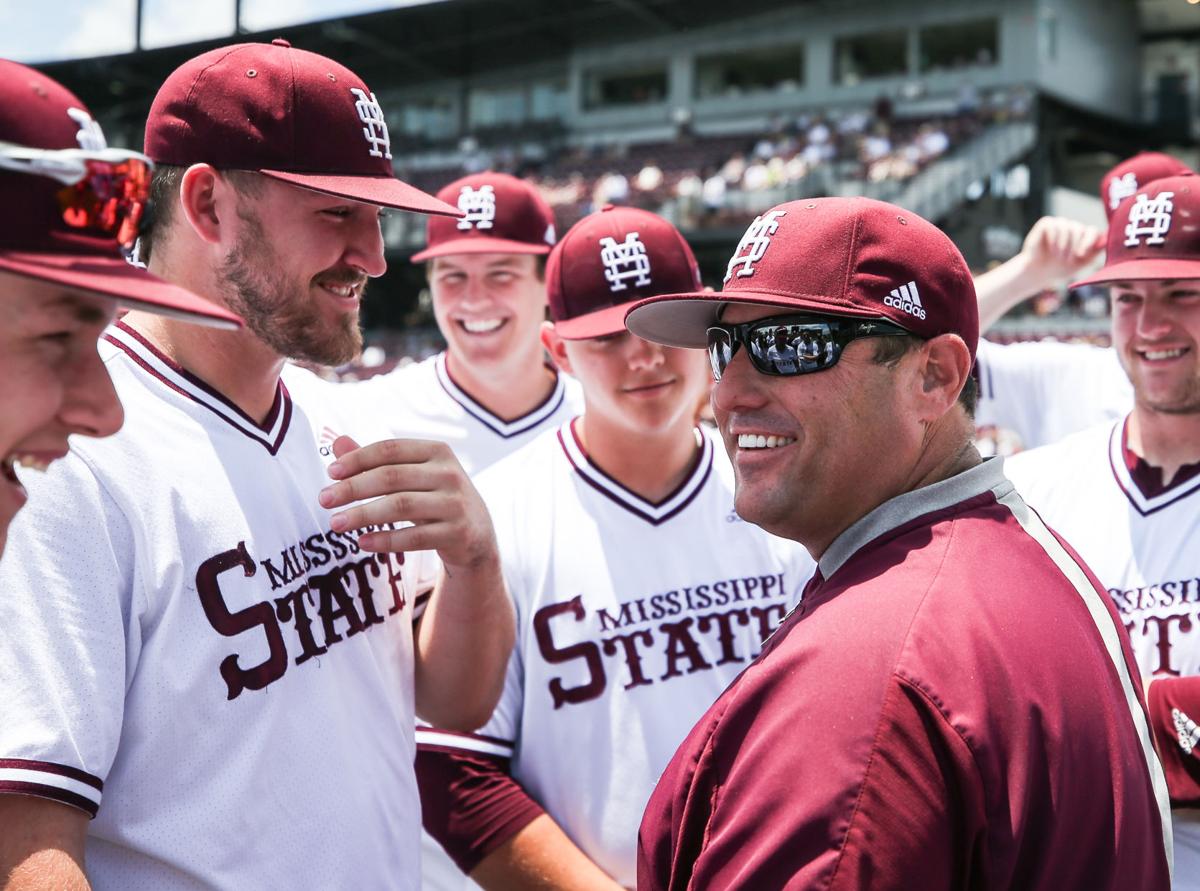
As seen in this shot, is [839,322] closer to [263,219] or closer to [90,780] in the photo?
[263,219]

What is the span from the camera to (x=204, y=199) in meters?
1.92

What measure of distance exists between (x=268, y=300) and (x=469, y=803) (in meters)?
1.18

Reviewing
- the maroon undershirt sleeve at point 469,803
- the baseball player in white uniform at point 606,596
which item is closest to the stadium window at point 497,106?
the baseball player in white uniform at point 606,596

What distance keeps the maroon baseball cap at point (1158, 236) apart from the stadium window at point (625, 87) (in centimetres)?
2857

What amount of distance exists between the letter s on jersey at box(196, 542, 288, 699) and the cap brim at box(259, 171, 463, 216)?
0.58 meters

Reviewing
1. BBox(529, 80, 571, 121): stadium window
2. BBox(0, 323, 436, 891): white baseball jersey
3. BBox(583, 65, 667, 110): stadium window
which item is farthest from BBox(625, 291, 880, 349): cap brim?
BBox(529, 80, 571, 121): stadium window

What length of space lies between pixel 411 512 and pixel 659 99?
3030 cm

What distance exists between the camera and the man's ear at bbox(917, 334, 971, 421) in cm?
170

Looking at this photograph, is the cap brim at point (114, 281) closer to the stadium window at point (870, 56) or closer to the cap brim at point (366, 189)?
the cap brim at point (366, 189)

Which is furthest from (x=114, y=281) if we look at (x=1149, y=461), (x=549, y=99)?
(x=549, y=99)

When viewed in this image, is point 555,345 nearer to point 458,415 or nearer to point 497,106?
point 458,415

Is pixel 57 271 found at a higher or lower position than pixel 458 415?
higher

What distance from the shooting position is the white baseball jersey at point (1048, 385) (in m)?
4.17

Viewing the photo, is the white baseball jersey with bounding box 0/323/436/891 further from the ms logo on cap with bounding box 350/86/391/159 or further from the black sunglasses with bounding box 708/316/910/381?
the black sunglasses with bounding box 708/316/910/381
